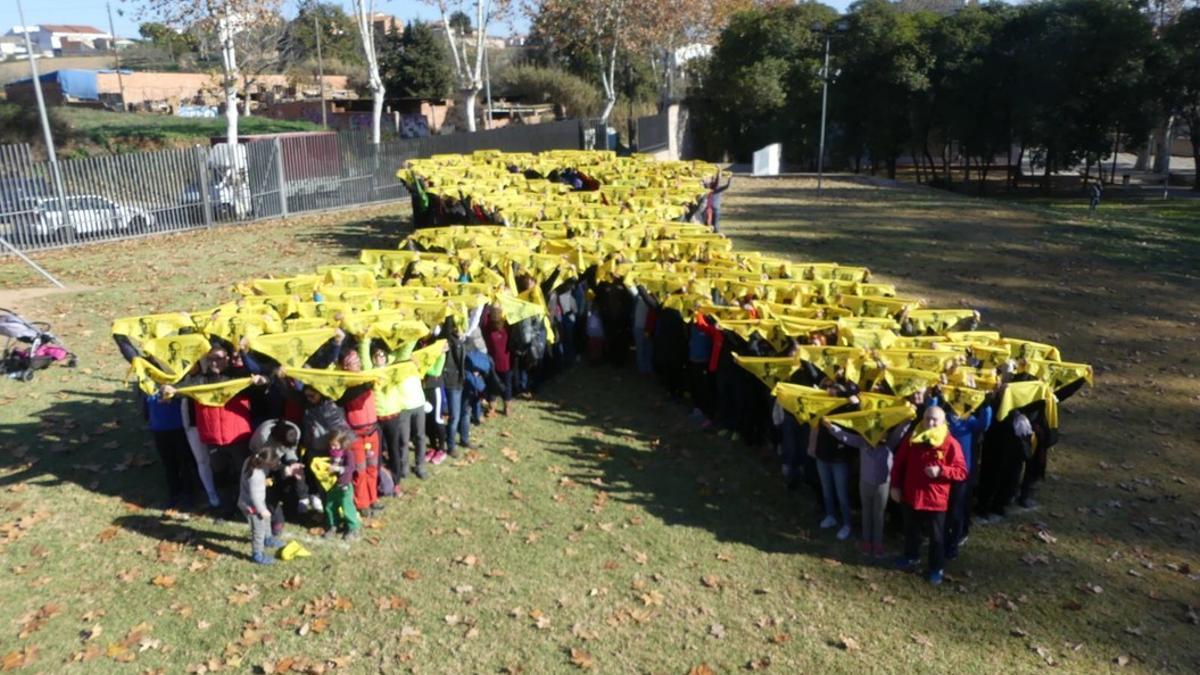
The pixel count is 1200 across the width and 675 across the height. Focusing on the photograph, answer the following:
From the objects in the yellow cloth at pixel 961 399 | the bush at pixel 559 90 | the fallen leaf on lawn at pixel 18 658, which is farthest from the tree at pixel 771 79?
the fallen leaf on lawn at pixel 18 658

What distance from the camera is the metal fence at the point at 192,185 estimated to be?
66.5 ft

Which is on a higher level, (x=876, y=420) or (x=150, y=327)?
(x=150, y=327)

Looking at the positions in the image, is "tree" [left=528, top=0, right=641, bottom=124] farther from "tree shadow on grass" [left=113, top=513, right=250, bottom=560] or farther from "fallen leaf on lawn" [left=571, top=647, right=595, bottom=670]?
"fallen leaf on lawn" [left=571, top=647, right=595, bottom=670]

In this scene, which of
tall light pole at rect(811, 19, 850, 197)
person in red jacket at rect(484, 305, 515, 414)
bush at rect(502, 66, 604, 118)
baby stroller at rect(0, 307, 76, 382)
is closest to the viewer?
person in red jacket at rect(484, 305, 515, 414)

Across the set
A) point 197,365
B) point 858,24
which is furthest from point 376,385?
point 858,24

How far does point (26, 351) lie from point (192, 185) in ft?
39.6

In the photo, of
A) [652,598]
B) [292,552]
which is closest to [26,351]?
[292,552]

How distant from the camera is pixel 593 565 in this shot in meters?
7.75

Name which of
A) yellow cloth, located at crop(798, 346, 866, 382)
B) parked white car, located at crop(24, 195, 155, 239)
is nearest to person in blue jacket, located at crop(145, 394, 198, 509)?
yellow cloth, located at crop(798, 346, 866, 382)

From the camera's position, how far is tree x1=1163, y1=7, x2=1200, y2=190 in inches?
1541

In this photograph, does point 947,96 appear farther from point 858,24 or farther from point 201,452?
point 201,452

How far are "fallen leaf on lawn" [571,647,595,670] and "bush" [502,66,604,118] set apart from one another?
57.5 meters

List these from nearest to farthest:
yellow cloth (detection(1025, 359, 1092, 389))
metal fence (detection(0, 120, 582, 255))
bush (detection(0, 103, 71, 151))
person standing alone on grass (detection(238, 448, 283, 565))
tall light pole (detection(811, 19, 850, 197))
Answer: person standing alone on grass (detection(238, 448, 283, 565)) → yellow cloth (detection(1025, 359, 1092, 389)) → metal fence (detection(0, 120, 582, 255)) → tall light pole (detection(811, 19, 850, 197)) → bush (detection(0, 103, 71, 151))

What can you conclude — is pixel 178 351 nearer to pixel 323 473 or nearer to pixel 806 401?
pixel 323 473
